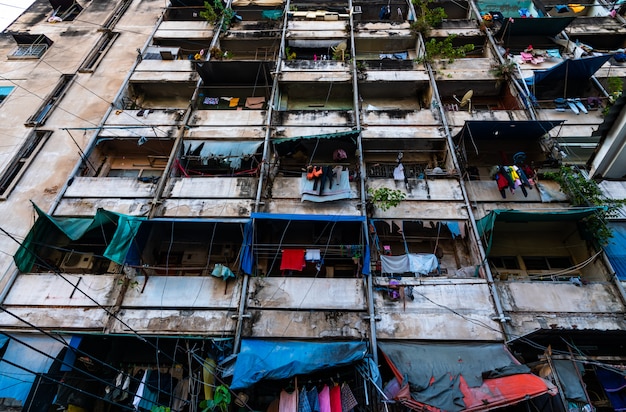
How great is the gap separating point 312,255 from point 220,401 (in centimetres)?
565

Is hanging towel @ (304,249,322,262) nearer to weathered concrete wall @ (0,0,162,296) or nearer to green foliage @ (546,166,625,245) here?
weathered concrete wall @ (0,0,162,296)

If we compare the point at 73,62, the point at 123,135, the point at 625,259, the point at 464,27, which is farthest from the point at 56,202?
the point at 464,27

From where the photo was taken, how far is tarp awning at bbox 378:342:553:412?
8.97 metres

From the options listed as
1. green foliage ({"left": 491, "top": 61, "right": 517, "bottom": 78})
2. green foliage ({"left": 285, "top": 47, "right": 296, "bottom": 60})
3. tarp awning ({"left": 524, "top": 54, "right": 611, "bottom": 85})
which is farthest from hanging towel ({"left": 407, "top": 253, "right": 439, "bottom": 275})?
green foliage ({"left": 285, "top": 47, "right": 296, "bottom": 60})

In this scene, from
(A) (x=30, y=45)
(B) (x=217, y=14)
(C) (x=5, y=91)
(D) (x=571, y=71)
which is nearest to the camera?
(D) (x=571, y=71)

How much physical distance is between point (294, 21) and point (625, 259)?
2220 centimetres

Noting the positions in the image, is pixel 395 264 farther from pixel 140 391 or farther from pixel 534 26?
pixel 534 26

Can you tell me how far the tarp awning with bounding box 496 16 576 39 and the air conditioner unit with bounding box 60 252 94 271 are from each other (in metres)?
25.2

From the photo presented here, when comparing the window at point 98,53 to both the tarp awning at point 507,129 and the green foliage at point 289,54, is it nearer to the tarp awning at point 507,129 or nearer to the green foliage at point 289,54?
the green foliage at point 289,54

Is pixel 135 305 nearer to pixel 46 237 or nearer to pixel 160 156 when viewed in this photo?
pixel 46 237

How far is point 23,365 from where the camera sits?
11.2 metres

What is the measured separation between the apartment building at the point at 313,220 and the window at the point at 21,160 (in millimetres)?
85

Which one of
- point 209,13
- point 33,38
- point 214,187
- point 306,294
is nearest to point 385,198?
point 306,294

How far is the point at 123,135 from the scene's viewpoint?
16844 mm
